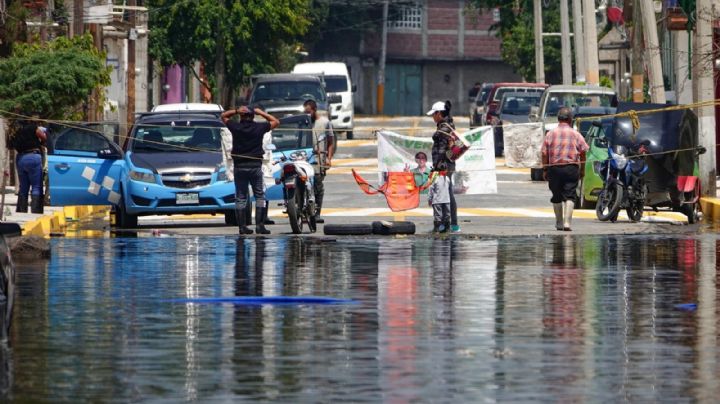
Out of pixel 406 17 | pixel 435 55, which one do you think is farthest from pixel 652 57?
pixel 406 17

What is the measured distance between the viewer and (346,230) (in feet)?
85.0

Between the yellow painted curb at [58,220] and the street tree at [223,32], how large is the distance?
103 ft

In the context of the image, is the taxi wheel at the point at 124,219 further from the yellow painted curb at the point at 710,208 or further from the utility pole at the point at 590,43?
the utility pole at the point at 590,43

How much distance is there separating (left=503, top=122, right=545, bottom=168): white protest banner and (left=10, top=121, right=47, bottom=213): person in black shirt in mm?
6985

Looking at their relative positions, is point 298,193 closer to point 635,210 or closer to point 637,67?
point 635,210

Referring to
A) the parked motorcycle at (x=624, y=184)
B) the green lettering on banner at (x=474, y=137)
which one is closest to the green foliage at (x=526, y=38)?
the parked motorcycle at (x=624, y=184)

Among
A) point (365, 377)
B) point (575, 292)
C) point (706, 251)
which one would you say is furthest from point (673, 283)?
point (365, 377)

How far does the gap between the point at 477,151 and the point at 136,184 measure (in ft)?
16.0

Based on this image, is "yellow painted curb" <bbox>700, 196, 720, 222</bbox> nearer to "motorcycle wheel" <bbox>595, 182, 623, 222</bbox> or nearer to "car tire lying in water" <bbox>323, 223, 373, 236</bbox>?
"motorcycle wheel" <bbox>595, 182, 623, 222</bbox>

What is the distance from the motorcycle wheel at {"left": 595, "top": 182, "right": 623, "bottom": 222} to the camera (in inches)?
1139

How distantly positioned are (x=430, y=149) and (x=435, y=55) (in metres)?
82.1

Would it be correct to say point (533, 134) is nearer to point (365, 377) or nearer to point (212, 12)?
point (365, 377)

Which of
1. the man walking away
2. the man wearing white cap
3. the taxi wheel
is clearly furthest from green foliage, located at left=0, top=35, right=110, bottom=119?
the man wearing white cap

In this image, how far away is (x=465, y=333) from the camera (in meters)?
14.4
